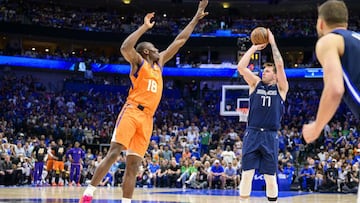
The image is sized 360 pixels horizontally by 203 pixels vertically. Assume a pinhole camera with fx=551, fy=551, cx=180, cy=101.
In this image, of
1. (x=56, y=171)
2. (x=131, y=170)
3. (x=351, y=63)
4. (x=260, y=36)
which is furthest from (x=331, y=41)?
(x=56, y=171)

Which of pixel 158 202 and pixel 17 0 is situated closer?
pixel 158 202

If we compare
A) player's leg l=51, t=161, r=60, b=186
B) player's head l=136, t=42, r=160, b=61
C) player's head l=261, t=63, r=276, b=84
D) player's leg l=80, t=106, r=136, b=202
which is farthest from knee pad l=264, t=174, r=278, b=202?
player's leg l=51, t=161, r=60, b=186

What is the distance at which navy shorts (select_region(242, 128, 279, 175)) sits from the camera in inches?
265

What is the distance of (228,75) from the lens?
34.6 m

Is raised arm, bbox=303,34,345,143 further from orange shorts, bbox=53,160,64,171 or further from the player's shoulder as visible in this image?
orange shorts, bbox=53,160,64,171

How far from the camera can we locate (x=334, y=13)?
11.8 ft

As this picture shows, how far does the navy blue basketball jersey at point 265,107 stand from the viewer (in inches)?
269

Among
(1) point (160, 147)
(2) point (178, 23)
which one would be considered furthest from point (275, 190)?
(2) point (178, 23)

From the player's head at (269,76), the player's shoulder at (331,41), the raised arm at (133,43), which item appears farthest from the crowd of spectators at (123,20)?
the player's shoulder at (331,41)

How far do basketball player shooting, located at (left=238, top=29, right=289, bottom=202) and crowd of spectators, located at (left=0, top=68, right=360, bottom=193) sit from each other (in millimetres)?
11222

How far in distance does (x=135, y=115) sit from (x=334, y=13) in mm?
3080

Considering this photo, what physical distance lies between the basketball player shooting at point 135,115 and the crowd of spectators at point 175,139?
1239 cm

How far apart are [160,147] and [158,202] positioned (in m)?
10.1

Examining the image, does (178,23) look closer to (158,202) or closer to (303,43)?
(303,43)
